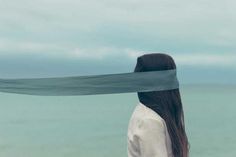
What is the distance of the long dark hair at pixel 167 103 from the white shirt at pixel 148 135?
0.02 m

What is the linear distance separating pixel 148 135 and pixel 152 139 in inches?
0.9

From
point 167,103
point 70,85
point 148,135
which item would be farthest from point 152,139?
point 70,85

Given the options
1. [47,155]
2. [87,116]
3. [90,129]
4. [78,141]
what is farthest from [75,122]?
[47,155]

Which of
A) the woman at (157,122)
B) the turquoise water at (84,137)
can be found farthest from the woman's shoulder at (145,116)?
the turquoise water at (84,137)

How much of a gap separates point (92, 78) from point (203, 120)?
107 ft

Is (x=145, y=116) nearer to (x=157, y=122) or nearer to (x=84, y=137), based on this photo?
(x=157, y=122)

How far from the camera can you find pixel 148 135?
2.52 m

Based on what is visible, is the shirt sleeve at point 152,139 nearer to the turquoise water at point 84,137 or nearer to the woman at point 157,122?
the woman at point 157,122

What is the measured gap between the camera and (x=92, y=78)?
2.86m

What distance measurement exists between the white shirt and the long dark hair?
23 millimetres

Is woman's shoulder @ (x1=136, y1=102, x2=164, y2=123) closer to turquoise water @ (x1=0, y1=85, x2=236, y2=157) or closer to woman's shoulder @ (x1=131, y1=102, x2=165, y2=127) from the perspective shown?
woman's shoulder @ (x1=131, y1=102, x2=165, y2=127)

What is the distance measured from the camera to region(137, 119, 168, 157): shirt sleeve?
2.52 m

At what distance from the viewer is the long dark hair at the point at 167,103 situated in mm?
2584

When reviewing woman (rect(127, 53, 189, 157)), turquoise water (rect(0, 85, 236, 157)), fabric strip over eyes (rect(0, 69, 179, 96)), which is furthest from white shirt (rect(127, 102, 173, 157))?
turquoise water (rect(0, 85, 236, 157))
